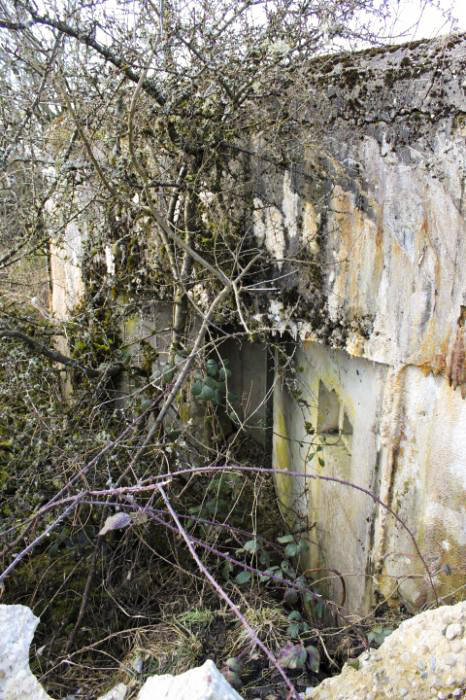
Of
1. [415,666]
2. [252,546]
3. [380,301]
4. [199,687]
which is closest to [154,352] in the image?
[252,546]

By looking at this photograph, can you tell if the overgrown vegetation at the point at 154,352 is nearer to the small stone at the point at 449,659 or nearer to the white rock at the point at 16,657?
the white rock at the point at 16,657

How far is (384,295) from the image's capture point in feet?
8.04

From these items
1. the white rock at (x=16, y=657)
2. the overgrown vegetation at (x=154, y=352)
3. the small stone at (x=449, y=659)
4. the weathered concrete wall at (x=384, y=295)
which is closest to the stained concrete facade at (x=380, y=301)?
the weathered concrete wall at (x=384, y=295)

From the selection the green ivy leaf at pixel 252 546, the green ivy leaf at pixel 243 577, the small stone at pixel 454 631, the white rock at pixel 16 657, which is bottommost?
the green ivy leaf at pixel 243 577

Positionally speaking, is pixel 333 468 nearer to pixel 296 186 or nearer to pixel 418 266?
pixel 418 266

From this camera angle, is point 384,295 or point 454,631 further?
point 384,295

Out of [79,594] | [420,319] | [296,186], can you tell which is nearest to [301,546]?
[79,594]

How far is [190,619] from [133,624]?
0.31 m

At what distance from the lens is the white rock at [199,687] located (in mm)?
1729

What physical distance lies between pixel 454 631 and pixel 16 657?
1.55 metres

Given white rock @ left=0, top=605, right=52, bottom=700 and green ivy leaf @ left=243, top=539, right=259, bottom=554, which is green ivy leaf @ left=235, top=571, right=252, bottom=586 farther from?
white rock @ left=0, top=605, right=52, bottom=700

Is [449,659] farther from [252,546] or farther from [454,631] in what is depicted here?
[252,546]

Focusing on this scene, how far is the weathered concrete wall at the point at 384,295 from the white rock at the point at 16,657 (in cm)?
154

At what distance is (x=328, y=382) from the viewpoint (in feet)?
10.1
